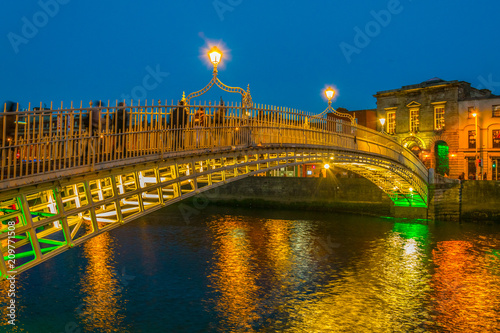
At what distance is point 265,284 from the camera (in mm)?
15500

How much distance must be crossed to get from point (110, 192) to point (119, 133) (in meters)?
7.24

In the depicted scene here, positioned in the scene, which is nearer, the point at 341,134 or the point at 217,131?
the point at 217,131

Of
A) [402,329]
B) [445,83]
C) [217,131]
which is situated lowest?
[402,329]

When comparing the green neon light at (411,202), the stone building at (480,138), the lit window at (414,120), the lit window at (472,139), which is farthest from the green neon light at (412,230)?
the lit window at (414,120)

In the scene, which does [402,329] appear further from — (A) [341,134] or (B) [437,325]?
(A) [341,134]

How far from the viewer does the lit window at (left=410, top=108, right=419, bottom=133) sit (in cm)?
4519

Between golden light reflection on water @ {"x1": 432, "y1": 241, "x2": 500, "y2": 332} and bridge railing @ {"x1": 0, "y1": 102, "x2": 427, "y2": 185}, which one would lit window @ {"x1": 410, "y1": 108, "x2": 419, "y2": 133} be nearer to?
golden light reflection on water @ {"x1": 432, "y1": 241, "x2": 500, "y2": 332}

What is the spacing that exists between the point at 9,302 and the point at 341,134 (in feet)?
48.5

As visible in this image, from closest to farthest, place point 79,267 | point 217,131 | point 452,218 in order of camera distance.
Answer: point 217,131, point 79,267, point 452,218

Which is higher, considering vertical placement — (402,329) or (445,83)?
(445,83)

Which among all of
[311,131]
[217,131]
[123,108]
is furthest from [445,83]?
[123,108]

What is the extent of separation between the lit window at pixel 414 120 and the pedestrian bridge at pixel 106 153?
93.0ft

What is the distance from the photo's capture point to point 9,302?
41.7ft

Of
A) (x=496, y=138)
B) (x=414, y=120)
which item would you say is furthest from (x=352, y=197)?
(x=496, y=138)
